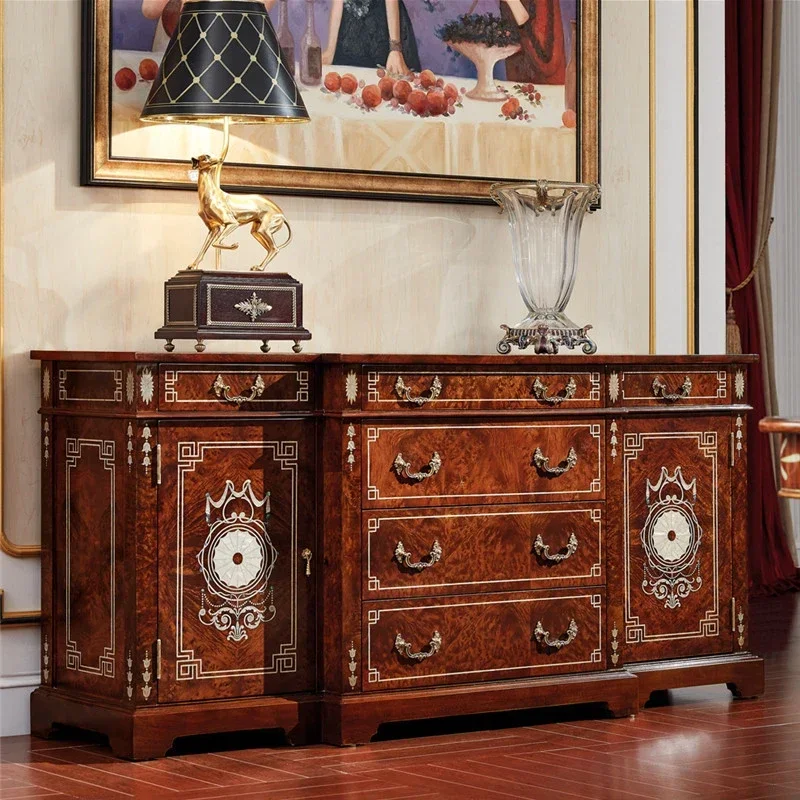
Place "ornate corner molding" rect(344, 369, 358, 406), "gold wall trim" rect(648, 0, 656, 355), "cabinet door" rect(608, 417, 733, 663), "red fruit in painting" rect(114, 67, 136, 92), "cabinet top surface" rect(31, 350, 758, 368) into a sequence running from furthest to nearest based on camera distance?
"gold wall trim" rect(648, 0, 656, 355) < "cabinet door" rect(608, 417, 733, 663) < "red fruit in painting" rect(114, 67, 136, 92) < "ornate corner molding" rect(344, 369, 358, 406) < "cabinet top surface" rect(31, 350, 758, 368)

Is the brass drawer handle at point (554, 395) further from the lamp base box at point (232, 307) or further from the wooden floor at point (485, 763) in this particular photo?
the wooden floor at point (485, 763)

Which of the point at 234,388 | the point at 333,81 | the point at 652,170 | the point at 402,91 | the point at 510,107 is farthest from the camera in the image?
the point at 652,170

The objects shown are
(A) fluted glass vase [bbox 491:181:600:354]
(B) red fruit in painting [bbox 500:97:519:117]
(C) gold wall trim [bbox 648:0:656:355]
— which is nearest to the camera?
(A) fluted glass vase [bbox 491:181:600:354]

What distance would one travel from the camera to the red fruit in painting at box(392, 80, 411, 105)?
196 inches

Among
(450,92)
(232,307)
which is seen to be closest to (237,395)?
(232,307)

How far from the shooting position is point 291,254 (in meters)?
4.87

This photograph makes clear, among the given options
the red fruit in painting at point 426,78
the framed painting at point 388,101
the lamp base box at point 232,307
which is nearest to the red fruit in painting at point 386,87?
the framed painting at point 388,101

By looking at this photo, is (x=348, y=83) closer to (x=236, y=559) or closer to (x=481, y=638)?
(x=236, y=559)

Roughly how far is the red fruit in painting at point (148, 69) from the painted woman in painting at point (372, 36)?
22.7 inches

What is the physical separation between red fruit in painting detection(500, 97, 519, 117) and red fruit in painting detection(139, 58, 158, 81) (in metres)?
1.21

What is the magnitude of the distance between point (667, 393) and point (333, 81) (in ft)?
4.77

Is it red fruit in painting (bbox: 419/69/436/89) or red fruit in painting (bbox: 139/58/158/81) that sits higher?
red fruit in painting (bbox: 419/69/436/89)

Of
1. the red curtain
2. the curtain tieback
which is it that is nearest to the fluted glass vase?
the curtain tieback

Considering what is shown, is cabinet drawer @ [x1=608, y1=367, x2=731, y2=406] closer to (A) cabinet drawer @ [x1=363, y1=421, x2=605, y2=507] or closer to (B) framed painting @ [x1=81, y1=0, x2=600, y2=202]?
(A) cabinet drawer @ [x1=363, y1=421, x2=605, y2=507]
